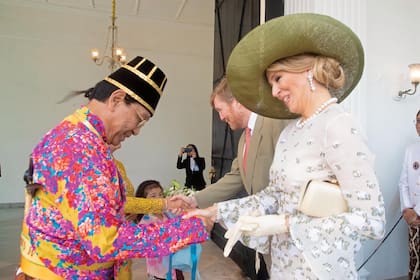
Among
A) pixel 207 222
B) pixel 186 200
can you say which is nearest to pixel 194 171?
pixel 186 200

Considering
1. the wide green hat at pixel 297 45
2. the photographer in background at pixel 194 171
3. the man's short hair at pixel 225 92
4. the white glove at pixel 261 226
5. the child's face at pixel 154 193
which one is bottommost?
the photographer in background at pixel 194 171

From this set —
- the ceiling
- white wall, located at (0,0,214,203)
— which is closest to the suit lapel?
white wall, located at (0,0,214,203)

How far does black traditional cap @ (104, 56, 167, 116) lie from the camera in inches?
42.3

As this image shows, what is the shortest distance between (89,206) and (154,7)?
692 centimetres

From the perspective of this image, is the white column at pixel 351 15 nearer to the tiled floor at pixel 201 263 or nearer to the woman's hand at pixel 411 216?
the woman's hand at pixel 411 216

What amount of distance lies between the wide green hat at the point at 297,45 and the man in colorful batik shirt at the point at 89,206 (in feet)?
1.19

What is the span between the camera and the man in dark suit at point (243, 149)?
5.34 ft

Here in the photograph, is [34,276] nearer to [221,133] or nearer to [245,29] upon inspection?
[245,29]

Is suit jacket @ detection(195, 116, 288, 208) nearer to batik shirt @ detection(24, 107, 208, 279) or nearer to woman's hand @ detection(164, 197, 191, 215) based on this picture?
woman's hand @ detection(164, 197, 191, 215)

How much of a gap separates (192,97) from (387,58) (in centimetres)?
576

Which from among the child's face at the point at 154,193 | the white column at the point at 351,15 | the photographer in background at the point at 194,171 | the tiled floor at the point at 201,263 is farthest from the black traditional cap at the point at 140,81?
the photographer in background at the point at 194,171

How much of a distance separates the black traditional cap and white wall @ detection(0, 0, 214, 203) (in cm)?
555

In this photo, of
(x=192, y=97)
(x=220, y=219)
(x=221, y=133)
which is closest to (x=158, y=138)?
(x=192, y=97)

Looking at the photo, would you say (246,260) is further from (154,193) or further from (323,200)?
(323,200)
